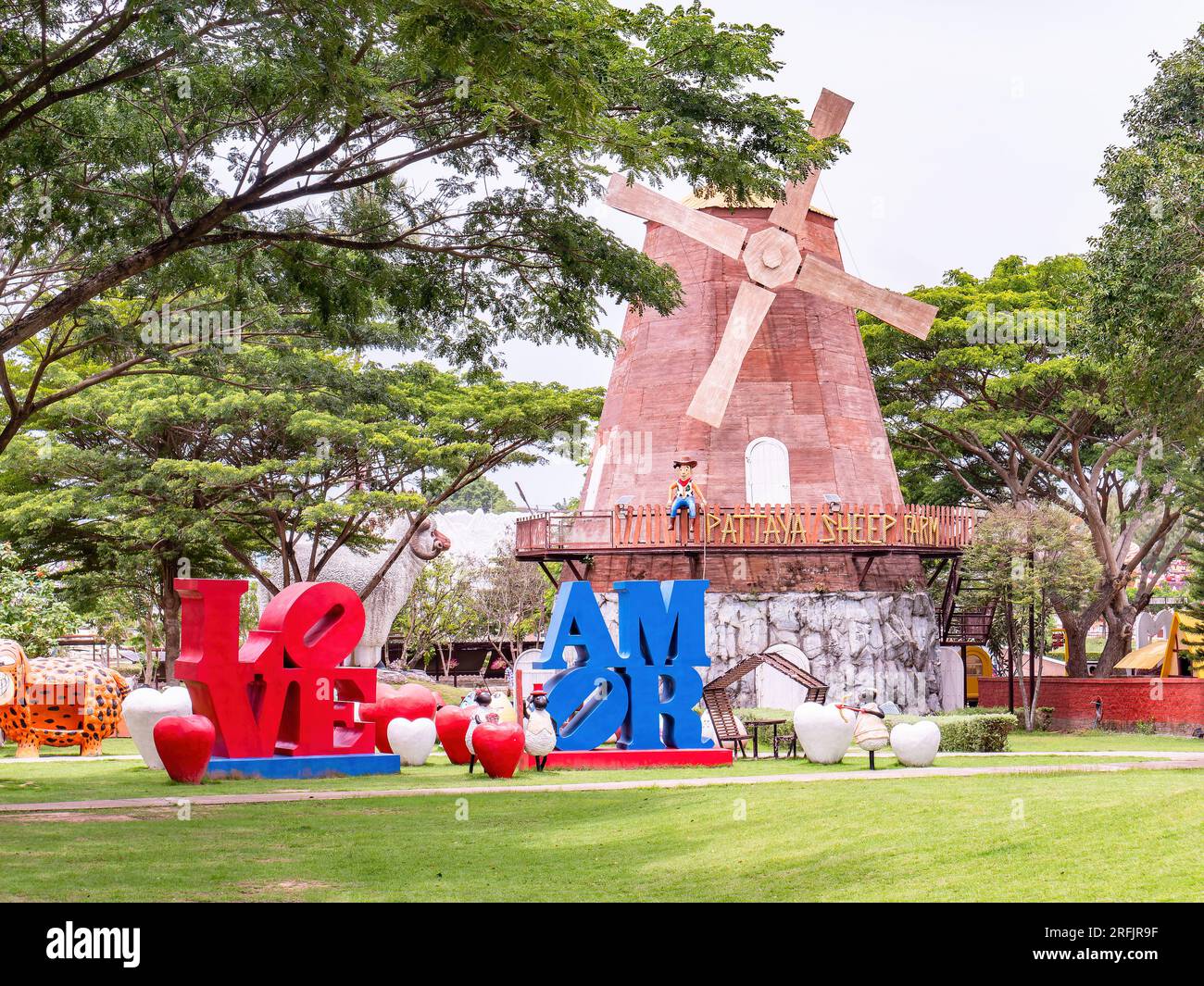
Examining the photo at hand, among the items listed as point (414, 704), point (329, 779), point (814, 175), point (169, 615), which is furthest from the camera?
point (169, 615)

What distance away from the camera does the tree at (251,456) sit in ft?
112

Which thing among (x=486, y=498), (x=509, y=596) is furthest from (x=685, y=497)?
(x=486, y=498)

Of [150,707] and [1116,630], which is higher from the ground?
[1116,630]

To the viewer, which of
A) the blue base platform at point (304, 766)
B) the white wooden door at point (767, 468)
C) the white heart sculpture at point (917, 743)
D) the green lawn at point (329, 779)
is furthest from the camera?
the white wooden door at point (767, 468)

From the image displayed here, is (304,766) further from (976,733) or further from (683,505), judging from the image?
(683,505)

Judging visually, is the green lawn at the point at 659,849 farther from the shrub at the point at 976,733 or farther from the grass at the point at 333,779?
the shrub at the point at 976,733

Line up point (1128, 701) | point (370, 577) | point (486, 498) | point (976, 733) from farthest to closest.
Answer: point (486, 498) → point (370, 577) → point (1128, 701) → point (976, 733)

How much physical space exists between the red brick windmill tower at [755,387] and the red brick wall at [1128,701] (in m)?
7.29

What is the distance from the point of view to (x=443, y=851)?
41.9 ft

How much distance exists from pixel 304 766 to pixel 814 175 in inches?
845

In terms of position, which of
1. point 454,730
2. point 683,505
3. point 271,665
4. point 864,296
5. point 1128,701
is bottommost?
point 1128,701

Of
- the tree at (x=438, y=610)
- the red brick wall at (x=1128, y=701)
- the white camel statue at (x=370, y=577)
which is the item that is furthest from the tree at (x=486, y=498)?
the red brick wall at (x=1128, y=701)

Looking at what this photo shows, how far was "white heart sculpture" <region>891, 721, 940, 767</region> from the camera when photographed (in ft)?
72.9

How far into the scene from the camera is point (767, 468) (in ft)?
114
